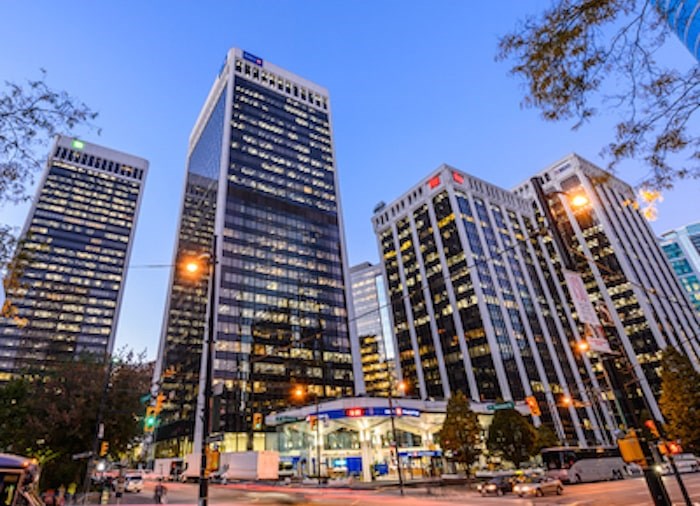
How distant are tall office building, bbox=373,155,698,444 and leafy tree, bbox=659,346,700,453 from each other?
44.5 m

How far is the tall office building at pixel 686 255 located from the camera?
15338 centimetres

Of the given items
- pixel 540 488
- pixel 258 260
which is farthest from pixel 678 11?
pixel 258 260

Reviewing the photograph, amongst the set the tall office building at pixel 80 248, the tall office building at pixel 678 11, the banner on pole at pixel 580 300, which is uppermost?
the tall office building at pixel 80 248

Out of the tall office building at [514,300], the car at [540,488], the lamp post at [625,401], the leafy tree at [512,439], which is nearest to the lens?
the lamp post at [625,401]

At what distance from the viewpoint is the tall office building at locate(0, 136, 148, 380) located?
150 m

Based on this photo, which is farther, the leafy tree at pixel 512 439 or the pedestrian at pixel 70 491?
the leafy tree at pixel 512 439

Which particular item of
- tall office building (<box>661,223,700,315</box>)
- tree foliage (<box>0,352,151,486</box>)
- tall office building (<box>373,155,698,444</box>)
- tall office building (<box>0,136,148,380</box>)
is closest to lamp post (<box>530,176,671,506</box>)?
tree foliage (<box>0,352,151,486</box>)

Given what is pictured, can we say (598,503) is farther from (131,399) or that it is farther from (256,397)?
(256,397)

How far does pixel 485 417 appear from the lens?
63219 mm

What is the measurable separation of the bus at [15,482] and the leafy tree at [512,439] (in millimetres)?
55583

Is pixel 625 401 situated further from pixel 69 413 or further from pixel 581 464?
pixel 581 464

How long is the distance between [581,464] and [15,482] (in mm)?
46812

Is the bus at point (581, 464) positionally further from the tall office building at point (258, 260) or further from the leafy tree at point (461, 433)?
the tall office building at point (258, 260)

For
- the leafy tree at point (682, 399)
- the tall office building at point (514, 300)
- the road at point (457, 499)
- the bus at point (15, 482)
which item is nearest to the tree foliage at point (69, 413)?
the road at point (457, 499)
